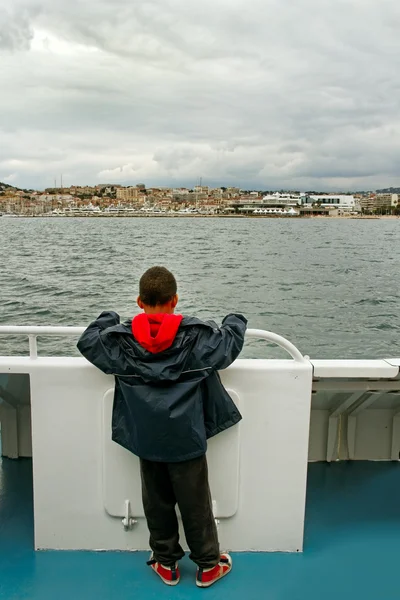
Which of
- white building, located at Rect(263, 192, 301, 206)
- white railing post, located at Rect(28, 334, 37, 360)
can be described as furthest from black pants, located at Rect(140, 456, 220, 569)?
white building, located at Rect(263, 192, 301, 206)

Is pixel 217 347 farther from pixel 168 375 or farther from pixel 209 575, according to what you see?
pixel 209 575

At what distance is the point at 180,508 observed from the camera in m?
2.08

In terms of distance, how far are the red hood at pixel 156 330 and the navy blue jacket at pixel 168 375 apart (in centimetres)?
3

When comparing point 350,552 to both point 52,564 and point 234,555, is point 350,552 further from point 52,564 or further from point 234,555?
point 52,564

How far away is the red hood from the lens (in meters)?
1.88

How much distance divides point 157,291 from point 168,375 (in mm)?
309

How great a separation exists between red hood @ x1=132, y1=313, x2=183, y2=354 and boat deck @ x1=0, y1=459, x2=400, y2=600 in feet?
3.42

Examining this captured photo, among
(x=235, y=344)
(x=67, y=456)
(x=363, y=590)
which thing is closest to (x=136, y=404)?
(x=235, y=344)

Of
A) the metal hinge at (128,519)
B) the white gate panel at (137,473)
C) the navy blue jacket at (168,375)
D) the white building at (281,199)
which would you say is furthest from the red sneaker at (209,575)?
the white building at (281,199)

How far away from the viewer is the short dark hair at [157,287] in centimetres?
199

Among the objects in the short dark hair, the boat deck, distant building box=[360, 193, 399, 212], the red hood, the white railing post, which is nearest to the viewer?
the red hood

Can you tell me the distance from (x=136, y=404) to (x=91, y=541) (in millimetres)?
880

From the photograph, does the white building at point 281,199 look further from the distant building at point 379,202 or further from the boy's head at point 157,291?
the boy's head at point 157,291

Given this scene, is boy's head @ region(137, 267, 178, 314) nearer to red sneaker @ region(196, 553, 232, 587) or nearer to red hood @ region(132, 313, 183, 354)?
red hood @ region(132, 313, 183, 354)
